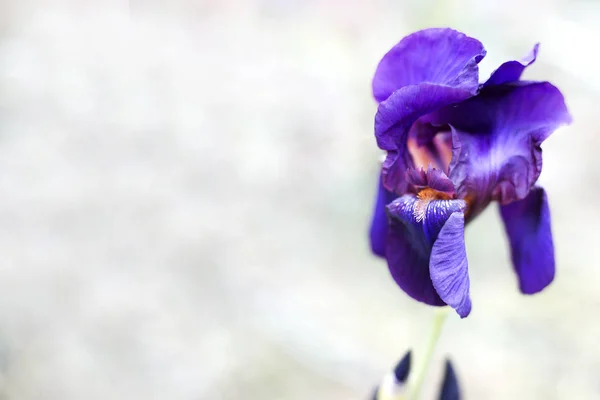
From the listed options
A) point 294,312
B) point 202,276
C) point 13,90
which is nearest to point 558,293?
point 294,312

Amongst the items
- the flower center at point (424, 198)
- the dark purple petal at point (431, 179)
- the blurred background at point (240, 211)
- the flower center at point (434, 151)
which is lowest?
the blurred background at point (240, 211)

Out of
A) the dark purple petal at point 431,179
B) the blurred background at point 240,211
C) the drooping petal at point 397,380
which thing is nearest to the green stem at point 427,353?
the drooping petal at point 397,380

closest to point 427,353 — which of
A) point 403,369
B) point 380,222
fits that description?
point 403,369

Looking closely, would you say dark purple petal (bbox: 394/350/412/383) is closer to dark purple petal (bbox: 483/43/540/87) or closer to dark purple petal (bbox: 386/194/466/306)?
dark purple petal (bbox: 386/194/466/306)

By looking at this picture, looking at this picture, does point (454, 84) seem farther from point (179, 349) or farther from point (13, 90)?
point (13, 90)

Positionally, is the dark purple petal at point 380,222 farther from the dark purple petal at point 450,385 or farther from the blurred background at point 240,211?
the blurred background at point 240,211

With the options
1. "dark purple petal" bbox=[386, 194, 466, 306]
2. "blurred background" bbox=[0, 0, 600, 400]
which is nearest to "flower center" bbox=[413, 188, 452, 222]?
"dark purple petal" bbox=[386, 194, 466, 306]

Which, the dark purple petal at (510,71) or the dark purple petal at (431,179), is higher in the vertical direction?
the dark purple petal at (510,71)
